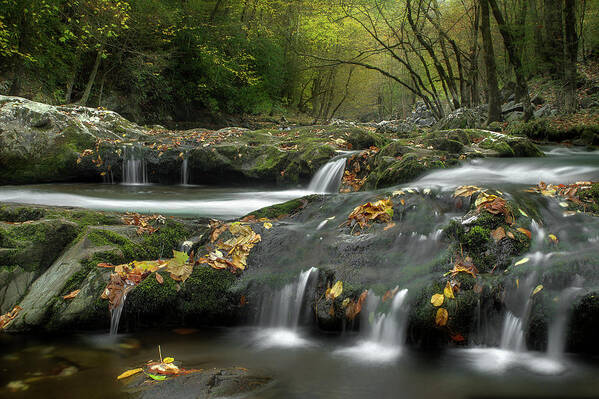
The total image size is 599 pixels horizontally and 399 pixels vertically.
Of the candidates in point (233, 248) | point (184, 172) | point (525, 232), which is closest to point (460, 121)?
point (184, 172)

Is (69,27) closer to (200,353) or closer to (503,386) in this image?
(200,353)

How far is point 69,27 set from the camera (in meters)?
15.1

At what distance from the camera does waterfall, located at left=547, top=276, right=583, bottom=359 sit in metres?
2.93

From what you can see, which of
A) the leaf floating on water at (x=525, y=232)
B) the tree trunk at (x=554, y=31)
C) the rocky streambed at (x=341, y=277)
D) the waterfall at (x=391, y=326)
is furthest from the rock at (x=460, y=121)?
the waterfall at (x=391, y=326)

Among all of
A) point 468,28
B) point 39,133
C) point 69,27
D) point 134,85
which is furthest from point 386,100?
point 39,133

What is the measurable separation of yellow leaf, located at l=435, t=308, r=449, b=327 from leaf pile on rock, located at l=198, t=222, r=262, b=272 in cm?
180

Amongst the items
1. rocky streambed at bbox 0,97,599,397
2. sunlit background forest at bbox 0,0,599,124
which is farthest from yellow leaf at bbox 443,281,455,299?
sunlit background forest at bbox 0,0,599,124

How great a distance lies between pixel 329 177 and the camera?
904 cm

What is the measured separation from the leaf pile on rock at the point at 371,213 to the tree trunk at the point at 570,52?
37.0 ft

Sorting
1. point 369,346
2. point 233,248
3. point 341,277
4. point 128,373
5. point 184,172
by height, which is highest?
point 184,172

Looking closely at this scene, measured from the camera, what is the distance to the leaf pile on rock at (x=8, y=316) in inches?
143

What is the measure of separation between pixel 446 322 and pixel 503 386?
57 centimetres

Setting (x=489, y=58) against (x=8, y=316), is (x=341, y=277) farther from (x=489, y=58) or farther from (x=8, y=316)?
(x=489, y=58)

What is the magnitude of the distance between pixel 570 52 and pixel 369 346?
515 inches
